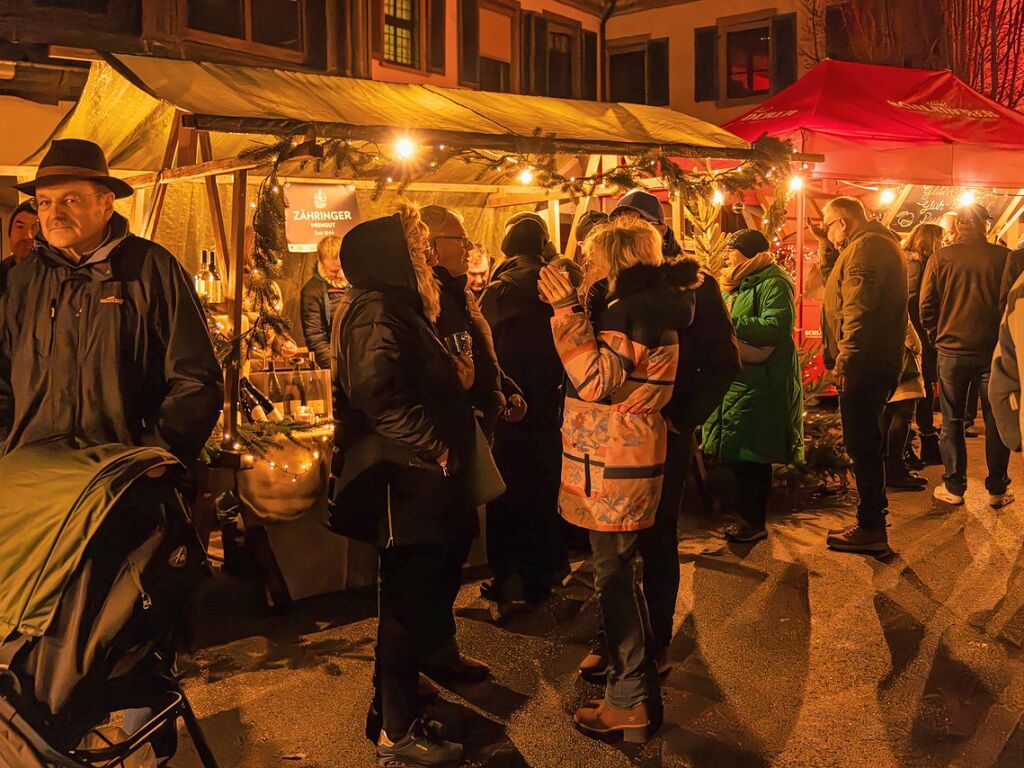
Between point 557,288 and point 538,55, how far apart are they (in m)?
15.4

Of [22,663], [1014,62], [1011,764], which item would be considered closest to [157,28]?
[22,663]

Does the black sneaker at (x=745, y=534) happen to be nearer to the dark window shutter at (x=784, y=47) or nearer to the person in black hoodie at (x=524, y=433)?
the person in black hoodie at (x=524, y=433)

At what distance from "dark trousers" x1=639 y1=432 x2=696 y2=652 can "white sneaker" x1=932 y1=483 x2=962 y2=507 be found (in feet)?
13.5

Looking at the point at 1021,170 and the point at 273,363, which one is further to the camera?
the point at 1021,170

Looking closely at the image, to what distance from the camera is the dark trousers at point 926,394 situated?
950 centimetres

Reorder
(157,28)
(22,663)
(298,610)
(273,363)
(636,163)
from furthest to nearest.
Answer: (157,28), (636,163), (273,363), (298,610), (22,663)

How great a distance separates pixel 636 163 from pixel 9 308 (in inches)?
238

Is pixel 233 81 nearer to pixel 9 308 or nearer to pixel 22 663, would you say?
pixel 9 308

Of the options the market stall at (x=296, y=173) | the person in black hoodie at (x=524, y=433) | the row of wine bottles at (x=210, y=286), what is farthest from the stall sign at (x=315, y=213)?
the person in black hoodie at (x=524, y=433)

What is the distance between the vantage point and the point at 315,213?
9.21m

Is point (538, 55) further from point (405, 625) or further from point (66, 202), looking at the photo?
point (405, 625)

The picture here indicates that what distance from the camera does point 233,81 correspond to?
24.4 ft

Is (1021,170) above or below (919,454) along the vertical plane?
above

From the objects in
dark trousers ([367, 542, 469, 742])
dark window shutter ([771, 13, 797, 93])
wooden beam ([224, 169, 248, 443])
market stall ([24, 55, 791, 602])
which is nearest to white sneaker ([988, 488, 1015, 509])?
market stall ([24, 55, 791, 602])
